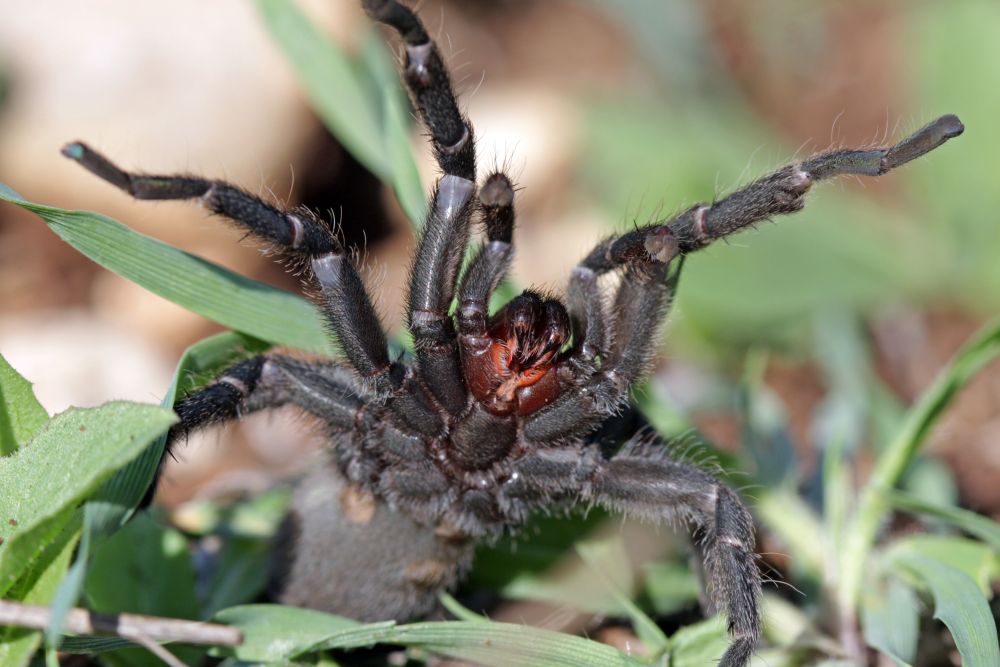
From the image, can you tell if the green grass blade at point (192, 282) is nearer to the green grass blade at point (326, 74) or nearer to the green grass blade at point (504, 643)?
the green grass blade at point (326, 74)

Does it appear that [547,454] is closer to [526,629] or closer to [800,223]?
[526,629]

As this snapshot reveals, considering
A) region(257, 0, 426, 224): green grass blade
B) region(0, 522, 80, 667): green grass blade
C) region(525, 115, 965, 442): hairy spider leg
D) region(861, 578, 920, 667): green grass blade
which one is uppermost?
region(257, 0, 426, 224): green grass blade

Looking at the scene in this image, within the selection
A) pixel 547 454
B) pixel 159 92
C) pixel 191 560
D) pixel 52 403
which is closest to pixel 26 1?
pixel 159 92

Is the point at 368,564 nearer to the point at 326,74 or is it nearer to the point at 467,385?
the point at 467,385

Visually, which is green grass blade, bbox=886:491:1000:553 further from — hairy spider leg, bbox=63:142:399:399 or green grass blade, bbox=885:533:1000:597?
hairy spider leg, bbox=63:142:399:399

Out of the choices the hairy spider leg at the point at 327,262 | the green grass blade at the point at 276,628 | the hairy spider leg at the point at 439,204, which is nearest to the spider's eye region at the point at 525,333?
the hairy spider leg at the point at 439,204

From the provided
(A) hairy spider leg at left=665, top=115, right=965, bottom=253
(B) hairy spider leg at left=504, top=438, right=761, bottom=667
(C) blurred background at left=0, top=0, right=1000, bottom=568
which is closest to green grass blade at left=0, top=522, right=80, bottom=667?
(B) hairy spider leg at left=504, top=438, right=761, bottom=667

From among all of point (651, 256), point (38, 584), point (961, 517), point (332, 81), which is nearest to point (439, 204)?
point (651, 256)
